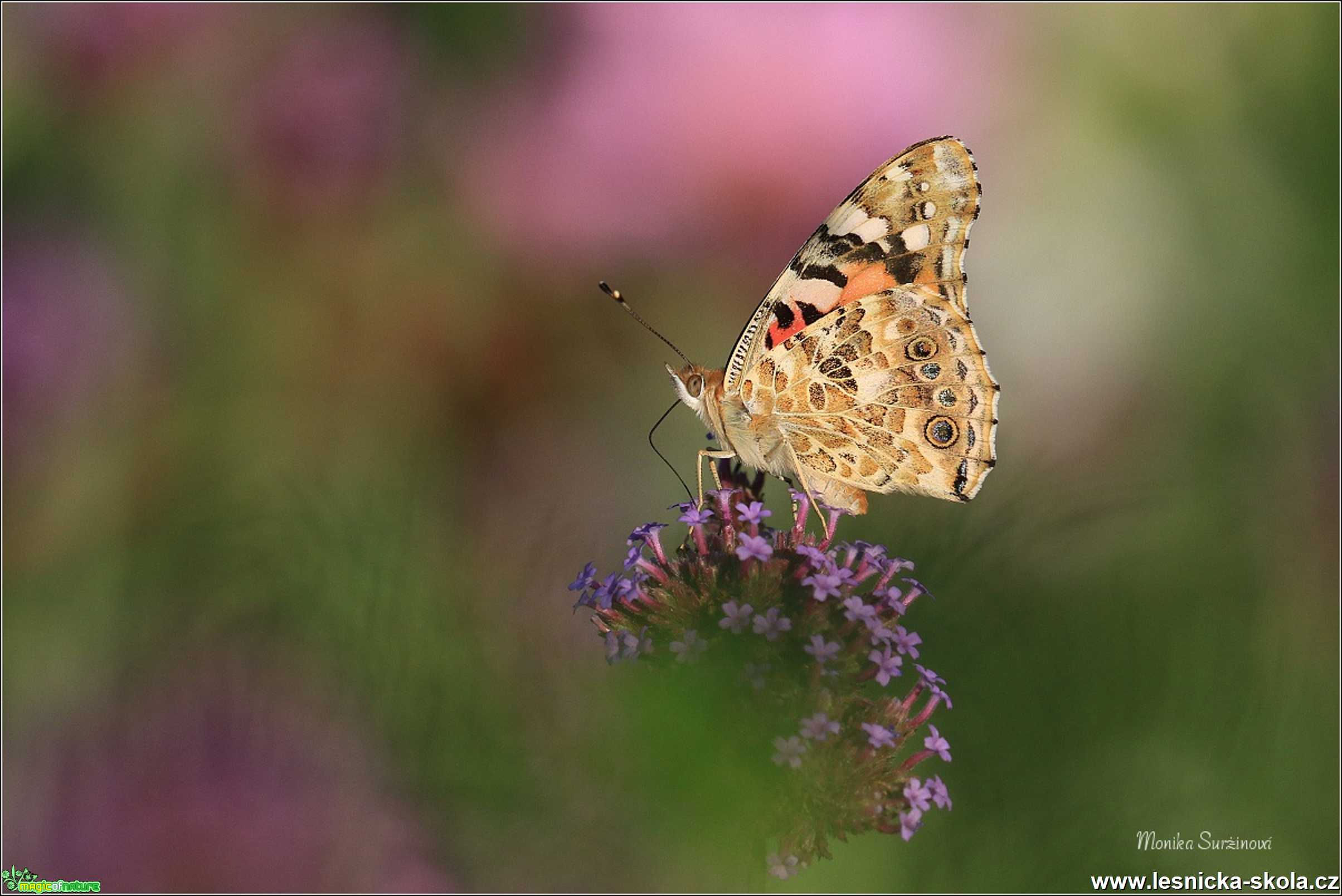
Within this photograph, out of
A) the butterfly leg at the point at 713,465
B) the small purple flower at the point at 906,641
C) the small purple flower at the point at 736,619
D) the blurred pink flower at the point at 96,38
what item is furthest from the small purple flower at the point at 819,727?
the blurred pink flower at the point at 96,38

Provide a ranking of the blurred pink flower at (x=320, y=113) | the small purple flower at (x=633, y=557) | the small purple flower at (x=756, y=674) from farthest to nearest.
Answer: the blurred pink flower at (x=320, y=113) → the small purple flower at (x=633, y=557) → the small purple flower at (x=756, y=674)

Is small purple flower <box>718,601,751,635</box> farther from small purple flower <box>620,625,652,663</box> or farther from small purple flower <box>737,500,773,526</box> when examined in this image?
small purple flower <box>737,500,773,526</box>

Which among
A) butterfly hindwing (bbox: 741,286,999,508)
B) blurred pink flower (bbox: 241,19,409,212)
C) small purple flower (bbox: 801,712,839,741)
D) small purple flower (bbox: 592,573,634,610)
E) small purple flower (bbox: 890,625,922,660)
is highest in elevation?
blurred pink flower (bbox: 241,19,409,212)

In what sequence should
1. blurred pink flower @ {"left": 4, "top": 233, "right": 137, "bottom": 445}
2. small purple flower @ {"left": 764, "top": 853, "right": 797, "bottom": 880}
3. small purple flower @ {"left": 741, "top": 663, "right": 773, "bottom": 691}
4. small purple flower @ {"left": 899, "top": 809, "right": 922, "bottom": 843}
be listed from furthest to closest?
blurred pink flower @ {"left": 4, "top": 233, "right": 137, "bottom": 445} < small purple flower @ {"left": 899, "top": 809, "right": 922, "bottom": 843} < small purple flower @ {"left": 764, "top": 853, "right": 797, "bottom": 880} < small purple flower @ {"left": 741, "top": 663, "right": 773, "bottom": 691}

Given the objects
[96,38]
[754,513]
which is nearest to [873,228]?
[754,513]

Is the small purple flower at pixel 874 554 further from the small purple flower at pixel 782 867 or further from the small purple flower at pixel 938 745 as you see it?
the small purple flower at pixel 782 867

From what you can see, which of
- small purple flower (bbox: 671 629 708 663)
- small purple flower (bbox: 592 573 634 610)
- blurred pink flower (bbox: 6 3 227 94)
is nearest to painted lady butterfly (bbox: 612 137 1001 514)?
small purple flower (bbox: 592 573 634 610)
